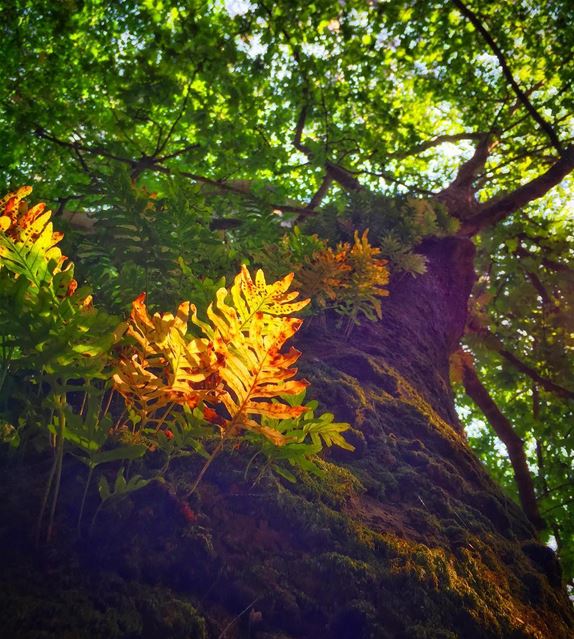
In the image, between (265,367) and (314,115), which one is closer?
(265,367)

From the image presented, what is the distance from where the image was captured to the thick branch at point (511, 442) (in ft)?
18.7

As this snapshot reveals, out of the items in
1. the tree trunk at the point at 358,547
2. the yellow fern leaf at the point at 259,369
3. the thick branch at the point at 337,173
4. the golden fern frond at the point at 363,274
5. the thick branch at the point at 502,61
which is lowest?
the tree trunk at the point at 358,547

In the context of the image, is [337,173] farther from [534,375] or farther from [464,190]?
[534,375]

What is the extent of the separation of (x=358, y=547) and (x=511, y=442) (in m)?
5.48

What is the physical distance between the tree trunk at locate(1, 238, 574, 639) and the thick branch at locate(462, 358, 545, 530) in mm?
4114

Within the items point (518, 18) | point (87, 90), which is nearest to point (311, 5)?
point (518, 18)

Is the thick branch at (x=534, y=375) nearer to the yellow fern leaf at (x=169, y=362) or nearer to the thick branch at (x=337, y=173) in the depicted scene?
the thick branch at (x=337, y=173)

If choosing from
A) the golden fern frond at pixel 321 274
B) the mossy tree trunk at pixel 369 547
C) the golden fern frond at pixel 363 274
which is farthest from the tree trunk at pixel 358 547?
the golden fern frond at pixel 363 274

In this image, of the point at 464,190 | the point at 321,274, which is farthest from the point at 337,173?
the point at 321,274

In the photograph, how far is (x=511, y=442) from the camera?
5.98 meters

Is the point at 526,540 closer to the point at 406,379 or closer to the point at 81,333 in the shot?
the point at 406,379

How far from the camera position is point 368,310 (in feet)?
9.61

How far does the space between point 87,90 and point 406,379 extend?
5607mm

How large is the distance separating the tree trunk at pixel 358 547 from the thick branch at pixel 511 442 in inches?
162
